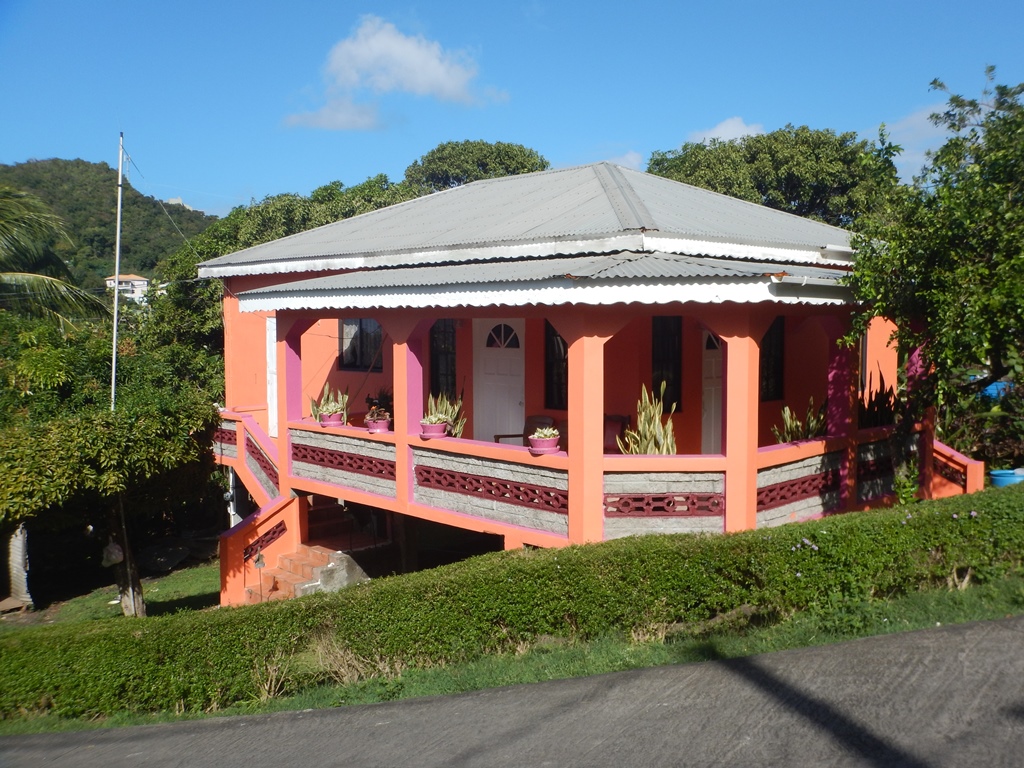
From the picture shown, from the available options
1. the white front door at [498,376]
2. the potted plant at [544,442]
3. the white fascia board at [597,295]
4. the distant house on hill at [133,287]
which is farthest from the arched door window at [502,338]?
the distant house on hill at [133,287]

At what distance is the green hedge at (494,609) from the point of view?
6938 millimetres

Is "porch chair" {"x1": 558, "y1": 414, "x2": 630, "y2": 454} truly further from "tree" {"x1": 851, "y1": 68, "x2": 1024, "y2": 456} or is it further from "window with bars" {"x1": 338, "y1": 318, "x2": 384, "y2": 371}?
"window with bars" {"x1": 338, "y1": 318, "x2": 384, "y2": 371}

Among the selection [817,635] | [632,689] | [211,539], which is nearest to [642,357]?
[817,635]

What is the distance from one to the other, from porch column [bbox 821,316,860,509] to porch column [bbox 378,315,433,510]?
14.5 feet

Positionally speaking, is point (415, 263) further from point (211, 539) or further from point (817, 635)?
point (211, 539)

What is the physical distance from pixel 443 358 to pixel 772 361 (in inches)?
192

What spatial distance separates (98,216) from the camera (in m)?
32.8

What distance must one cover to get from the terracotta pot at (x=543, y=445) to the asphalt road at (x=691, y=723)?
3001 mm

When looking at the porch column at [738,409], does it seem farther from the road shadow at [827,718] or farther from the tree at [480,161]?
the tree at [480,161]

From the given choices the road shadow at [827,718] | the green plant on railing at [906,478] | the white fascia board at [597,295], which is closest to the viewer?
the road shadow at [827,718]

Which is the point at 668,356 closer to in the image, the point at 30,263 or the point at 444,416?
the point at 444,416

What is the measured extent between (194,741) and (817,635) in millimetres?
4439

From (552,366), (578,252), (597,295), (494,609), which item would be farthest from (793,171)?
(494,609)

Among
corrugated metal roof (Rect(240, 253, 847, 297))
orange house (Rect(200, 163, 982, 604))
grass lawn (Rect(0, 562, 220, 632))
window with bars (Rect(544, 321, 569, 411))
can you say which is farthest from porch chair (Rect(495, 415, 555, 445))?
grass lawn (Rect(0, 562, 220, 632))
